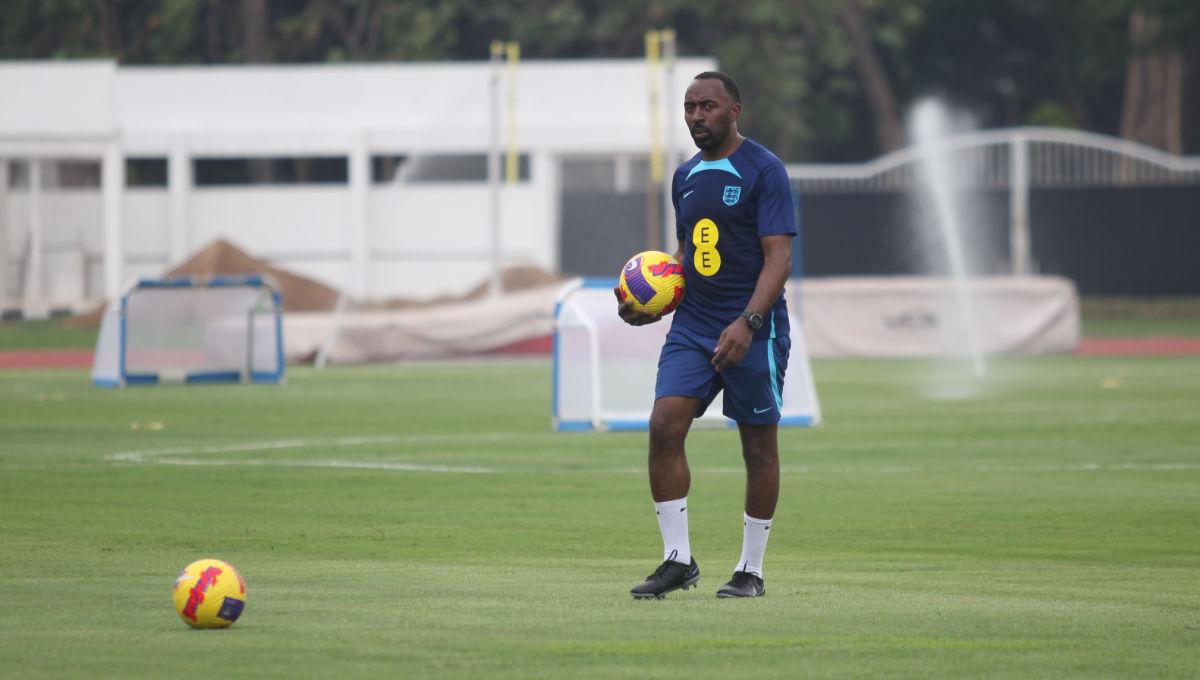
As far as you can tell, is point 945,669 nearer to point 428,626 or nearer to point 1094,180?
point 428,626

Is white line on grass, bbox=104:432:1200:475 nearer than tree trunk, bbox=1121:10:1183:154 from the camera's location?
Yes

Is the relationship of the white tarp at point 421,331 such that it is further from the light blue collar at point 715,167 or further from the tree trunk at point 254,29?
the light blue collar at point 715,167

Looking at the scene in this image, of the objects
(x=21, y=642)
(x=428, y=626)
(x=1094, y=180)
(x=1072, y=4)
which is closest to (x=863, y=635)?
(x=428, y=626)

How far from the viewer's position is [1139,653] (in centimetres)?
793

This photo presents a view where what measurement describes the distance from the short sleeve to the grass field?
1570 millimetres

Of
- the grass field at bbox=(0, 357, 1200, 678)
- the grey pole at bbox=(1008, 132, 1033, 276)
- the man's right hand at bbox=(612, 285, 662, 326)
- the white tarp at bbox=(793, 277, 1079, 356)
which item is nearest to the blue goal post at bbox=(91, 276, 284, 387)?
the grass field at bbox=(0, 357, 1200, 678)

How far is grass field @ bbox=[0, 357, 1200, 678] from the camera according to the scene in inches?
312

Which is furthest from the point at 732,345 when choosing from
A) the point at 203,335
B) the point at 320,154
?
the point at 320,154

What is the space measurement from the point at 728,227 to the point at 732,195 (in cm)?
16

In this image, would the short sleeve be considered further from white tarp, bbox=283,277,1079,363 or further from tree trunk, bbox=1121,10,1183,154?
tree trunk, bbox=1121,10,1183,154

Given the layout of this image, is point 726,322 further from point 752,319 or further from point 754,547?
point 754,547

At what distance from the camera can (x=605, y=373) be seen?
68.1 feet

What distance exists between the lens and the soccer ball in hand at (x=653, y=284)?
9773mm

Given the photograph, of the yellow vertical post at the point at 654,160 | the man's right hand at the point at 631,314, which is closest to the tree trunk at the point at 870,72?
the yellow vertical post at the point at 654,160
